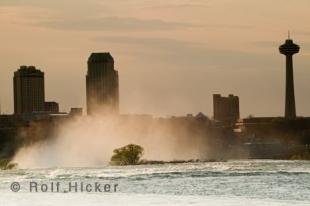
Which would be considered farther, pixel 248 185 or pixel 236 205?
pixel 248 185

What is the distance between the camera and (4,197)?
7156 centimetres

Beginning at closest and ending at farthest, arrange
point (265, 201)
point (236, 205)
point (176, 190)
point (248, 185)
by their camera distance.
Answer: point (236, 205) < point (265, 201) < point (176, 190) < point (248, 185)

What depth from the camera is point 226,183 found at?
98.6 m

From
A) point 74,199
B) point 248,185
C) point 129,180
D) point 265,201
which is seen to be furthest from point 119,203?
point 129,180

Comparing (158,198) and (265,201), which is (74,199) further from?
(265,201)

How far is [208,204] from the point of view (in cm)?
6412

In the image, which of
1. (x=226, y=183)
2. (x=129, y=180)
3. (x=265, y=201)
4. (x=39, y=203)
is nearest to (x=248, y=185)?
(x=226, y=183)

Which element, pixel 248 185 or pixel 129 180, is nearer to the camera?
pixel 248 185

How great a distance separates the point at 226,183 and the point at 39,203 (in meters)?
37.4

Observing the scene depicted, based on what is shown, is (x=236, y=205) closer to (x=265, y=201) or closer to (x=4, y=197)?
(x=265, y=201)

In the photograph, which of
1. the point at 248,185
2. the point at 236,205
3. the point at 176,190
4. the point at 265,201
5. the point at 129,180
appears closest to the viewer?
the point at 236,205

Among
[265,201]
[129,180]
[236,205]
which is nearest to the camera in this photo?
[236,205]

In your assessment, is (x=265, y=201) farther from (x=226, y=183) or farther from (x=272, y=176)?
(x=272, y=176)

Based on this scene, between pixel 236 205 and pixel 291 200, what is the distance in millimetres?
8781
